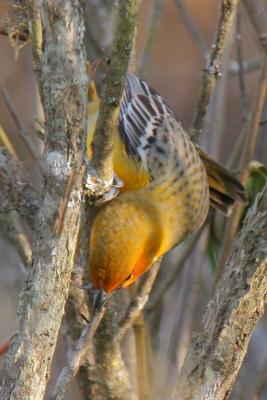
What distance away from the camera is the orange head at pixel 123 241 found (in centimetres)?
339

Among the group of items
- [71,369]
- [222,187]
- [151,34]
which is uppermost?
[151,34]

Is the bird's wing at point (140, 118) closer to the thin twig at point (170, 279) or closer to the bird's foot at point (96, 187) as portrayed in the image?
the thin twig at point (170, 279)

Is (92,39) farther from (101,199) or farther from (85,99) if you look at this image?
(85,99)

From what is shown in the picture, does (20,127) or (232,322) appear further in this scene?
(20,127)

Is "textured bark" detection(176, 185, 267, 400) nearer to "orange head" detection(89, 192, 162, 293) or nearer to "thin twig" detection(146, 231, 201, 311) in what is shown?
"orange head" detection(89, 192, 162, 293)

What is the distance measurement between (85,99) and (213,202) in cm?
199

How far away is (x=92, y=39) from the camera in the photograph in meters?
4.52

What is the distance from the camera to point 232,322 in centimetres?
253

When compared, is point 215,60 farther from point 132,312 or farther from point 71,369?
point 71,369

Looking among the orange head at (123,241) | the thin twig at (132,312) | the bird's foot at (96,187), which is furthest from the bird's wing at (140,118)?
the bird's foot at (96,187)

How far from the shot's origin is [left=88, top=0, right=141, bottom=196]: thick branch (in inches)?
89.7

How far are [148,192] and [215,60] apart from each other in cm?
79

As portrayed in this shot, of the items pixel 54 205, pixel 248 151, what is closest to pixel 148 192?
pixel 248 151

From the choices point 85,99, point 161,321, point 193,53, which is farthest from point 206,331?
point 193,53
